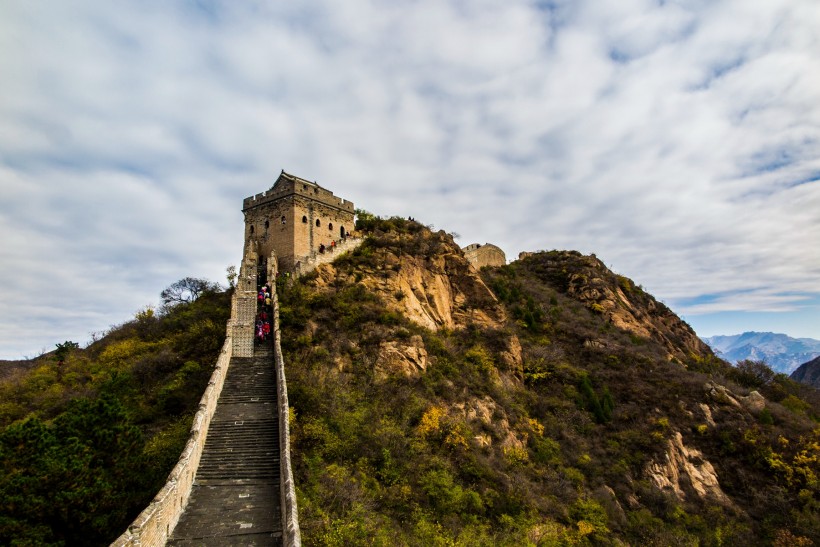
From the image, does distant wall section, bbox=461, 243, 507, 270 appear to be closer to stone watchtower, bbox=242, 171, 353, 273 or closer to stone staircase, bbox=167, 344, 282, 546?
stone watchtower, bbox=242, 171, 353, 273

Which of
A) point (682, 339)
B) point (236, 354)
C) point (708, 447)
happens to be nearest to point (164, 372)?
point (236, 354)

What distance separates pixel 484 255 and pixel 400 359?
26.1 metres

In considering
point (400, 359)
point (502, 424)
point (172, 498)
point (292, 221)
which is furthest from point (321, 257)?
point (172, 498)

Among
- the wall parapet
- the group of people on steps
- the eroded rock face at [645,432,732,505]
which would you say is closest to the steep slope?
the eroded rock face at [645,432,732,505]

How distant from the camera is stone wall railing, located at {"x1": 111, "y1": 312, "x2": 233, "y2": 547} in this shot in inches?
342

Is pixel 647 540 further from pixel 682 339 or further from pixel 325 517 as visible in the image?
pixel 682 339

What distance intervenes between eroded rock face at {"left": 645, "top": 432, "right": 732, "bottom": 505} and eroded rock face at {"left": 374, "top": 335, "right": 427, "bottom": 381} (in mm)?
13750

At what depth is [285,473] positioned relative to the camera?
39.1 ft

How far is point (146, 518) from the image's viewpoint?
8906 mm

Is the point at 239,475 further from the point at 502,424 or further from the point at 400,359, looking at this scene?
the point at 502,424

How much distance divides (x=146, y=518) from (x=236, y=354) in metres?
11.2

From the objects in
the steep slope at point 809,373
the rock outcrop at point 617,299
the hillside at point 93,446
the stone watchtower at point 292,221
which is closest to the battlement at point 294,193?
the stone watchtower at point 292,221

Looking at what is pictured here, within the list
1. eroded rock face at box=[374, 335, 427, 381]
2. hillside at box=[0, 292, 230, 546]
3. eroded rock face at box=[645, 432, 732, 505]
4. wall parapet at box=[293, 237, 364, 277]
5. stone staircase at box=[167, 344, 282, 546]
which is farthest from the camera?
wall parapet at box=[293, 237, 364, 277]

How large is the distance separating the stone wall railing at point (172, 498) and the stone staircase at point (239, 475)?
1.00ft
